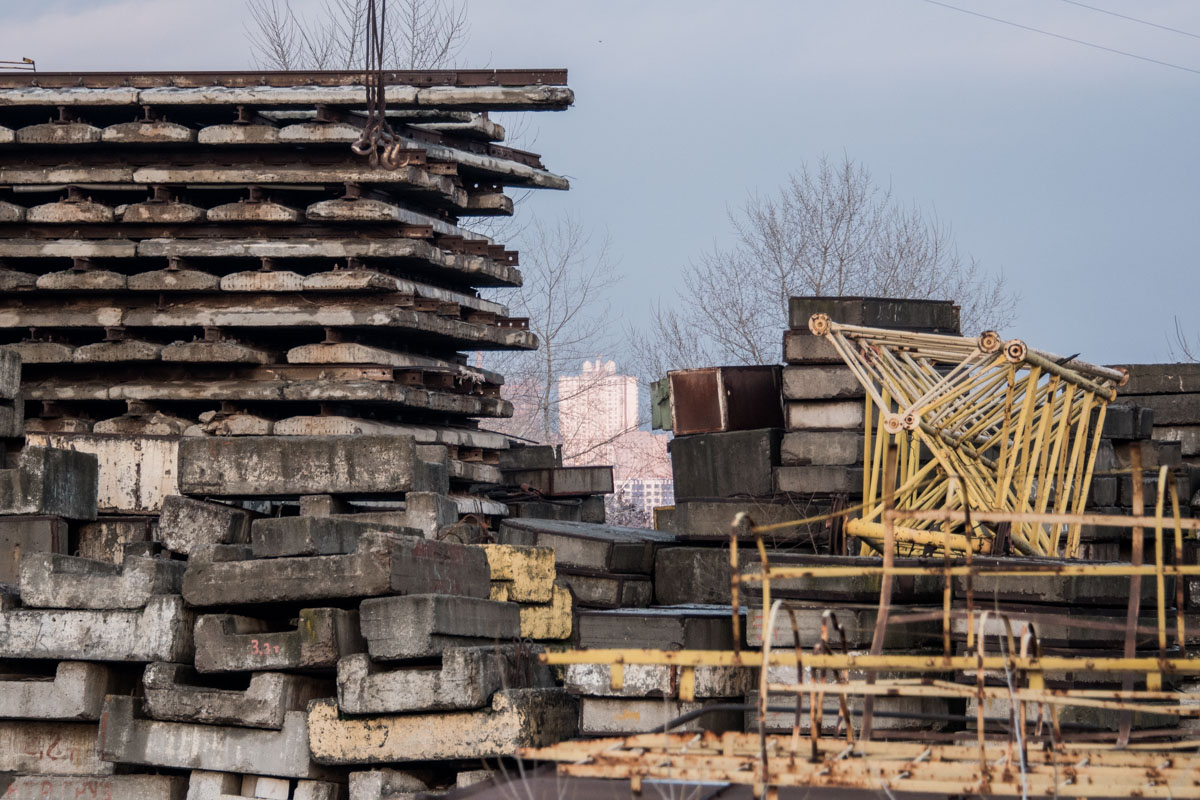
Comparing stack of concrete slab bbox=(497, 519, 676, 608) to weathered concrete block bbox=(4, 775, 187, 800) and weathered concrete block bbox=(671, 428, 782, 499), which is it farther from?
weathered concrete block bbox=(4, 775, 187, 800)

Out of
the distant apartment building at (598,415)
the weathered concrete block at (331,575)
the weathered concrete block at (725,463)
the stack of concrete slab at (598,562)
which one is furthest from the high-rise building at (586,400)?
the weathered concrete block at (331,575)

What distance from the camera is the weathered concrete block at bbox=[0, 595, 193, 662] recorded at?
7.68m

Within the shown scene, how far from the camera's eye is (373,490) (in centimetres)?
888

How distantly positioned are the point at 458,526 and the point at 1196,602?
494cm

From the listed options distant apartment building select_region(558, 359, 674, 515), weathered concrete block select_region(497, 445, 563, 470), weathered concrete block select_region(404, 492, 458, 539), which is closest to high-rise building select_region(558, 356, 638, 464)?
distant apartment building select_region(558, 359, 674, 515)

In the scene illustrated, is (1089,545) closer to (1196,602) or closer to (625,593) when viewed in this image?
(1196,602)

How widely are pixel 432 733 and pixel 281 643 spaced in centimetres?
96

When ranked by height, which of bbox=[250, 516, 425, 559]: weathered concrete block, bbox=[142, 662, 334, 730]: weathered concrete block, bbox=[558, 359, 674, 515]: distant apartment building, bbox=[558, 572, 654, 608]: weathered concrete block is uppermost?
bbox=[558, 359, 674, 515]: distant apartment building

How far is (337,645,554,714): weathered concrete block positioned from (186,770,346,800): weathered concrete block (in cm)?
54

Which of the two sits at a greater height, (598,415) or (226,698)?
(598,415)

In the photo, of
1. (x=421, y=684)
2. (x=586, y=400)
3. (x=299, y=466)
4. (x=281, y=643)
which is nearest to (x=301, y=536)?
(x=281, y=643)

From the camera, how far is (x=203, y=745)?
24.8ft

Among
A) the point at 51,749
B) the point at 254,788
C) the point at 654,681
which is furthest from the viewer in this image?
the point at 51,749

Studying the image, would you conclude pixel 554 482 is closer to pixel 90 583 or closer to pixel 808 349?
pixel 808 349
